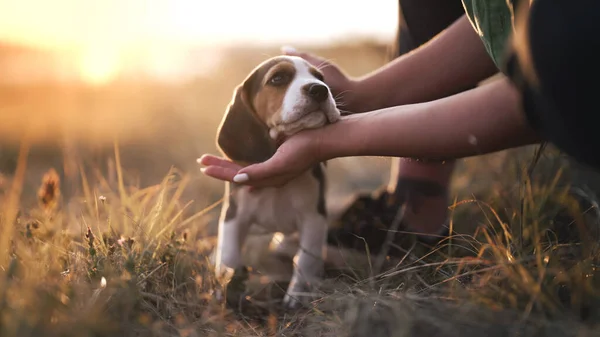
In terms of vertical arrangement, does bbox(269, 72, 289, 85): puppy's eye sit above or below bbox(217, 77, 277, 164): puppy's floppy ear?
above

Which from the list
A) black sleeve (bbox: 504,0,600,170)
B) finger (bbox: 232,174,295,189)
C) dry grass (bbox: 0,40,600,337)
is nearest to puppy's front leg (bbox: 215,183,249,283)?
dry grass (bbox: 0,40,600,337)

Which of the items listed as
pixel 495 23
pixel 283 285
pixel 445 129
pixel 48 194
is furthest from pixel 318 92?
pixel 48 194

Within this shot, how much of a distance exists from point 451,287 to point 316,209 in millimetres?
1191

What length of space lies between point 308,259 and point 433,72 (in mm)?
1096

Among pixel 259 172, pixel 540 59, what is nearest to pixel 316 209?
pixel 259 172

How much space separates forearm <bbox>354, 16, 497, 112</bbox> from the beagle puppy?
304 millimetres

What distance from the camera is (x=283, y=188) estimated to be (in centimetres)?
303

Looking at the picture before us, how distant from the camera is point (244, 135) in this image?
2838 millimetres

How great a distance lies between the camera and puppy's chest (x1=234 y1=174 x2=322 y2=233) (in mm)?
3016

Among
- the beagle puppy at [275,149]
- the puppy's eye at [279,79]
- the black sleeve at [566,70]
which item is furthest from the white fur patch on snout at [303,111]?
the black sleeve at [566,70]

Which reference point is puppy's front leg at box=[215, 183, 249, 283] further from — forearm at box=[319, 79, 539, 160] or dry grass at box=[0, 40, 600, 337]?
forearm at box=[319, 79, 539, 160]

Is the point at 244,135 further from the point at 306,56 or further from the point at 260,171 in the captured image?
the point at 306,56

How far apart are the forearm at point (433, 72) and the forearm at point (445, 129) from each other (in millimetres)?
648

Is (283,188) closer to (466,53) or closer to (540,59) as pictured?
(466,53)
